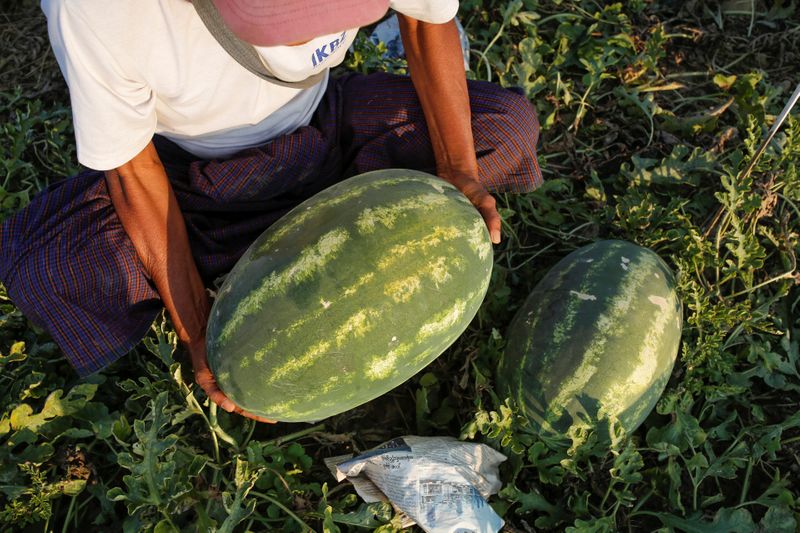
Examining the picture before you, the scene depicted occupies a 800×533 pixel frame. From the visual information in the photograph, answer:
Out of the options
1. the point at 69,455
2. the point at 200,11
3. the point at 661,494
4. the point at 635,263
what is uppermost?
the point at 200,11

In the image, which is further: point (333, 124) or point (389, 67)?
point (389, 67)

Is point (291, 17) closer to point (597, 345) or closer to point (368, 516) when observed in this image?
point (597, 345)

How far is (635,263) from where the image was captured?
6.34ft

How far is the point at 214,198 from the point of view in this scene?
6.26 ft

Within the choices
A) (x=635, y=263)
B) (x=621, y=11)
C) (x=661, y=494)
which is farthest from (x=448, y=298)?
(x=621, y=11)

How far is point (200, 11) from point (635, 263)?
137 cm

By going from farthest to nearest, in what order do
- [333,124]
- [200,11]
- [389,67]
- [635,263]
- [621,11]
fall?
[621,11], [389,67], [333,124], [635,263], [200,11]

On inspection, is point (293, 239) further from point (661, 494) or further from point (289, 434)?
point (661, 494)

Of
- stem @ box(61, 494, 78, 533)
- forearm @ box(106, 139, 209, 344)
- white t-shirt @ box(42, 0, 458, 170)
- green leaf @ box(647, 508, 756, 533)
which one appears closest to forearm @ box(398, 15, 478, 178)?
white t-shirt @ box(42, 0, 458, 170)

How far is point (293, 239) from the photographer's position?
156 centimetres

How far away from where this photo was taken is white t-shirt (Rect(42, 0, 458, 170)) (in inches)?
56.2

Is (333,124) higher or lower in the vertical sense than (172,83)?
lower

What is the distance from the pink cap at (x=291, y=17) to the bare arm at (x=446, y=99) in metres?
0.67

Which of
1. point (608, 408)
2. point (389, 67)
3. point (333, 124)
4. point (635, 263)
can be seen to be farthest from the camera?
point (389, 67)
